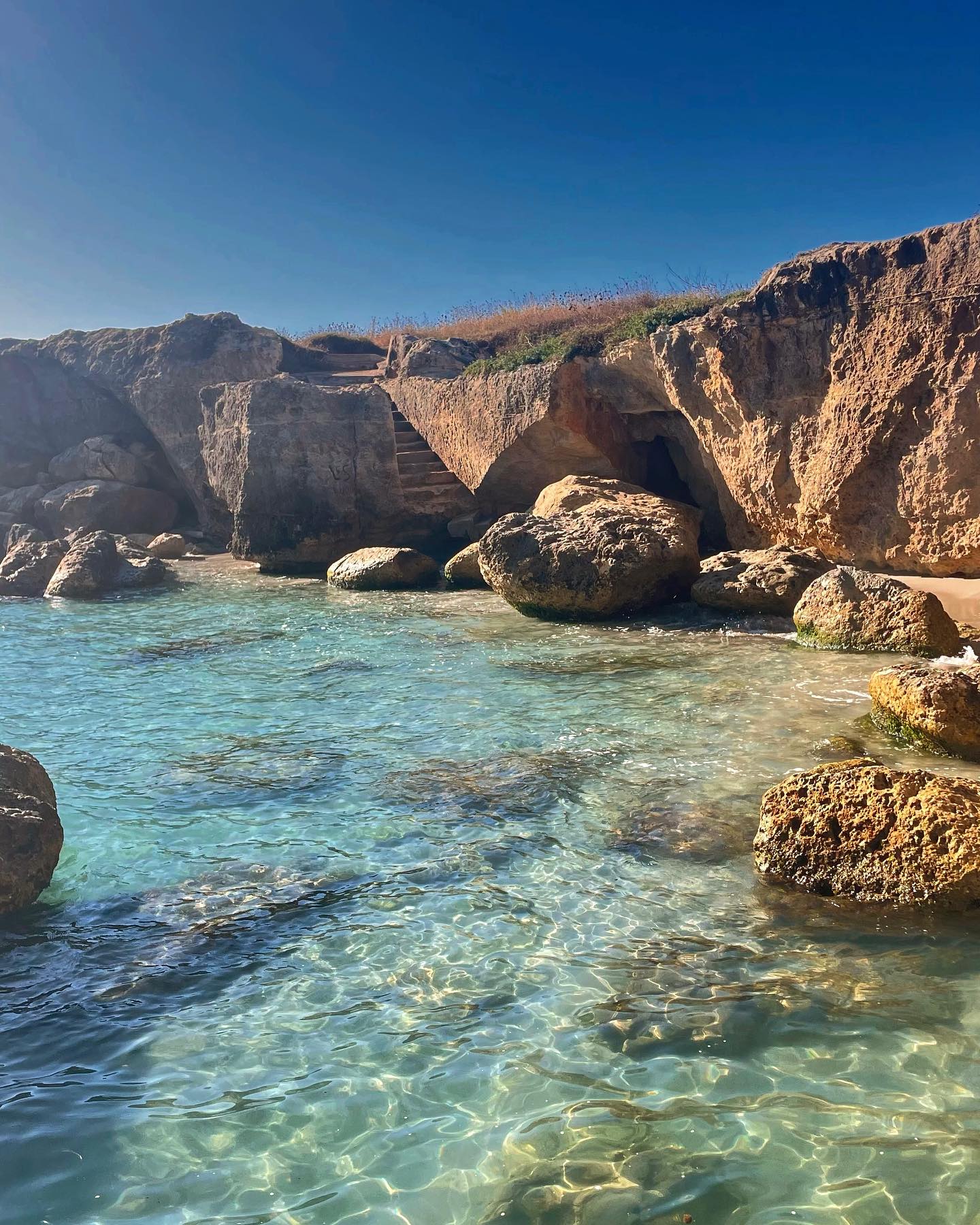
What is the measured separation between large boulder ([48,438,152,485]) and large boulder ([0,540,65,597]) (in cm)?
500

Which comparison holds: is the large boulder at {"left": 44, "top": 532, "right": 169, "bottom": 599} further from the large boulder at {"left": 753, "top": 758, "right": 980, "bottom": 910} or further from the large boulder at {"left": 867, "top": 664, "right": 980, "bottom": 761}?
the large boulder at {"left": 753, "top": 758, "right": 980, "bottom": 910}

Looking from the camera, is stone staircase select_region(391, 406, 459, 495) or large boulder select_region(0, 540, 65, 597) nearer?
large boulder select_region(0, 540, 65, 597)

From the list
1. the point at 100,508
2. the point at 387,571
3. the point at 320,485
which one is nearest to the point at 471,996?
the point at 387,571

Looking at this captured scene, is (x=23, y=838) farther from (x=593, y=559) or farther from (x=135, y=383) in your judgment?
(x=135, y=383)

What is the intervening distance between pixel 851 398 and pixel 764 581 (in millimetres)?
2714

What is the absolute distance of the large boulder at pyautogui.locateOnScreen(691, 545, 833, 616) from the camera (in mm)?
11844

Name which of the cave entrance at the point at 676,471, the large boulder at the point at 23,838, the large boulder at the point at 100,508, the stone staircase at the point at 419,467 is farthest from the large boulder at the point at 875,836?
the large boulder at the point at 100,508

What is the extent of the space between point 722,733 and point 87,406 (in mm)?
22581

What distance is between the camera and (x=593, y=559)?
1269 centimetres

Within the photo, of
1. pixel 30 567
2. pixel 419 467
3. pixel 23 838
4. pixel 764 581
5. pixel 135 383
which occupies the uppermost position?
pixel 135 383

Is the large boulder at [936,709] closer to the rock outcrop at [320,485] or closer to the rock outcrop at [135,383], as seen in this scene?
the rock outcrop at [320,485]

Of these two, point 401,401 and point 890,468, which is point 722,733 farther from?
point 401,401

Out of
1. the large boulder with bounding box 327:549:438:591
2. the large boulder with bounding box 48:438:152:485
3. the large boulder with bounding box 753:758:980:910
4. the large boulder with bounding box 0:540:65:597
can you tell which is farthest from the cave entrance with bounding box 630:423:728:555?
the large boulder with bounding box 48:438:152:485

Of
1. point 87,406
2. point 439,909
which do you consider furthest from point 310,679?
point 87,406
